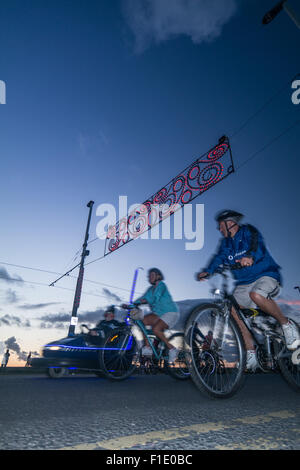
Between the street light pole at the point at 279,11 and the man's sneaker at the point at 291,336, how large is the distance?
25.8 feet

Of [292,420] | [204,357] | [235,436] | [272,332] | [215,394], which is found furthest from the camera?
[272,332]

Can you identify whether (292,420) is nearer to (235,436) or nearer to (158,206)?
(235,436)

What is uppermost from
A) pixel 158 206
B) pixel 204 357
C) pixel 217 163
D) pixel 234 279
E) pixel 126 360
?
pixel 217 163

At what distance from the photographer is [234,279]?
11.0ft

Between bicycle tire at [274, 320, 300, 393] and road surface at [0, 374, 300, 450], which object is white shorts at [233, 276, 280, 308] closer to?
bicycle tire at [274, 320, 300, 393]

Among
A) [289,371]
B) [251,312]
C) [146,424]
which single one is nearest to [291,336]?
[251,312]

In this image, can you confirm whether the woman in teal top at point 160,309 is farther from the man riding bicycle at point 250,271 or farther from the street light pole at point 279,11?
the street light pole at point 279,11

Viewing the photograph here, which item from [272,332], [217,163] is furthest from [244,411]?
[217,163]

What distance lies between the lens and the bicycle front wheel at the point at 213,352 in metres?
2.63

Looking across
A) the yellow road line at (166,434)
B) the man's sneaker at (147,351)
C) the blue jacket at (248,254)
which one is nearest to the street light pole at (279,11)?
the blue jacket at (248,254)

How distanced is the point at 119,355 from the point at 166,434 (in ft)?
11.0

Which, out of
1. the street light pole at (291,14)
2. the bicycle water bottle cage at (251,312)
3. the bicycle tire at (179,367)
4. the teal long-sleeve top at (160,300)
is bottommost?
the bicycle tire at (179,367)

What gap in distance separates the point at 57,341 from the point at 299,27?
9208 millimetres

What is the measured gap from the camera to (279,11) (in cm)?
734
